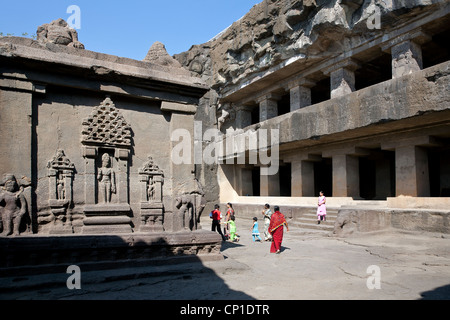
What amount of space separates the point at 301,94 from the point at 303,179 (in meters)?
3.60

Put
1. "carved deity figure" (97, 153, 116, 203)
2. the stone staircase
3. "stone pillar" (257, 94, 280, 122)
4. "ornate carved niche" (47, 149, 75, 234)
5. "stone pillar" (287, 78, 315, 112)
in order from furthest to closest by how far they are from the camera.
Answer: "stone pillar" (257, 94, 280, 122) → "stone pillar" (287, 78, 315, 112) → the stone staircase → "carved deity figure" (97, 153, 116, 203) → "ornate carved niche" (47, 149, 75, 234)

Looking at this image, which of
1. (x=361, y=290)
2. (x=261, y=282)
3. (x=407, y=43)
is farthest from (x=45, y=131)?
(x=407, y=43)

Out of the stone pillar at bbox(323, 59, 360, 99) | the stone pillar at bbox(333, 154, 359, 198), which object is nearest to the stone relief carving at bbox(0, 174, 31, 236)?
the stone pillar at bbox(333, 154, 359, 198)

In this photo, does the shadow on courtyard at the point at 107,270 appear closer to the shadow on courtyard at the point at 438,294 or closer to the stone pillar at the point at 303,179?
the shadow on courtyard at the point at 438,294

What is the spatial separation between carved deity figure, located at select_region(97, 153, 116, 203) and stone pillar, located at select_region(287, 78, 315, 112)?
10153 millimetres

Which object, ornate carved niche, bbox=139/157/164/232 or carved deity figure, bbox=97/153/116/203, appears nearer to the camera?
carved deity figure, bbox=97/153/116/203

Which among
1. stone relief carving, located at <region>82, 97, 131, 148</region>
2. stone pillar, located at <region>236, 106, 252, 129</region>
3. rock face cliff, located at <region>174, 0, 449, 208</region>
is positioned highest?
rock face cliff, located at <region>174, 0, 449, 208</region>

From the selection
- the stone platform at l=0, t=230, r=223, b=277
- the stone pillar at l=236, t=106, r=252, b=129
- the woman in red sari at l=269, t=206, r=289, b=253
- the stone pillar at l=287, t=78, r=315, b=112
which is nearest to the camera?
the stone platform at l=0, t=230, r=223, b=277

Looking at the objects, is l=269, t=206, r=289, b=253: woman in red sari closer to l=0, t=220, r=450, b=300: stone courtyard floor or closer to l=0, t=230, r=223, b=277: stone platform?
l=0, t=220, r=450, b=300: stone courtyard floor

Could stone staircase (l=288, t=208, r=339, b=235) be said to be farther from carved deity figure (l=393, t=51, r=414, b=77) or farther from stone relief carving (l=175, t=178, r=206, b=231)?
stone relief carving (l=175, t=178, r=206, b=231)

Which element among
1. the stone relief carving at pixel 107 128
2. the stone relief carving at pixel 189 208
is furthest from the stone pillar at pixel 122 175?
the stone relief carving at pixel 189 208

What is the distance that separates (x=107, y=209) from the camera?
16.5ft

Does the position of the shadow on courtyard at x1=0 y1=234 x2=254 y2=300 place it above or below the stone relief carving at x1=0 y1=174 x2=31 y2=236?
below

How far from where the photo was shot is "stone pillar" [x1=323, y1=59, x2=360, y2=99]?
39.2 feet
